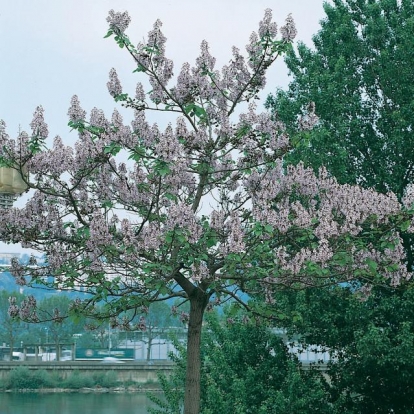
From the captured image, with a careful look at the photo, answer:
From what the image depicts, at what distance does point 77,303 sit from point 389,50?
11.6 metres

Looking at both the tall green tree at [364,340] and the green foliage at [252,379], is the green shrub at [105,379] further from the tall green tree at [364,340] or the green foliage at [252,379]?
the tall green tree at [364,340]

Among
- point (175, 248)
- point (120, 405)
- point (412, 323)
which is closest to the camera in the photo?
point (175, 248)

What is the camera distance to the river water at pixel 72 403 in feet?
163

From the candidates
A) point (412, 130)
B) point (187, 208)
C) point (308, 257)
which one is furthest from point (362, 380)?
point (187, 208)

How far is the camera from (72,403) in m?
55.5

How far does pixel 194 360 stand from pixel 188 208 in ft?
6.76

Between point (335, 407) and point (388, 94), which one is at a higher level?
point (388, 94)

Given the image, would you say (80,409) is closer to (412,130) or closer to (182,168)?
(412,130)

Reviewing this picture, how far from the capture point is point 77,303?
9.04m

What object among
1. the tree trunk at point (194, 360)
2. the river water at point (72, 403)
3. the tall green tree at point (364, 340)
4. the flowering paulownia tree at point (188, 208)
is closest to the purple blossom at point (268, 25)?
the flowering paulownia tree at point (188, 208)

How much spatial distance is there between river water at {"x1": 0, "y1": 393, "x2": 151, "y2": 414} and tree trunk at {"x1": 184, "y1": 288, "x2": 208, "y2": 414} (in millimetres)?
37294

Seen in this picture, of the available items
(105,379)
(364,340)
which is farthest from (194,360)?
(105,379)

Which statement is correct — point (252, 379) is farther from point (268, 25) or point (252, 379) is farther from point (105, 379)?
point (105, 379)

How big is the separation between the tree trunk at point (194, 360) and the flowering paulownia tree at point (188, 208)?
14 millimetres
